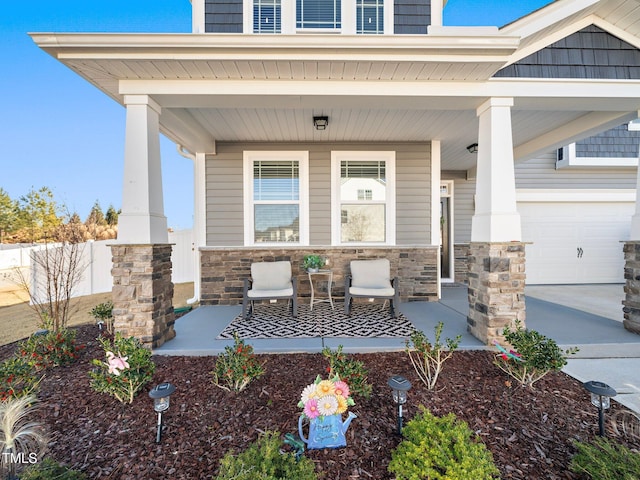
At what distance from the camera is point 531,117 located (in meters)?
4.28

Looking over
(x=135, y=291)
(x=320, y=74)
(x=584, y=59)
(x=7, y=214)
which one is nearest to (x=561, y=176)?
(x=584, y=59)

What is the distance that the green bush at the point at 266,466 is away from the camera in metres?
1.35

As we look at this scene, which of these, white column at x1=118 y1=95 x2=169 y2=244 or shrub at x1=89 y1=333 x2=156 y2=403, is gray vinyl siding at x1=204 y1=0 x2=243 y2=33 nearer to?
white column at x1=118 y1=95 x2=169 y2=244

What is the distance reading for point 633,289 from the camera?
3.59 meters

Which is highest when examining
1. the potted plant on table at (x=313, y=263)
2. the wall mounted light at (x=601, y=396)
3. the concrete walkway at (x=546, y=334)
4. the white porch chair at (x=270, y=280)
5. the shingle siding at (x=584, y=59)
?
the shingle siding at (x=584, y=59)

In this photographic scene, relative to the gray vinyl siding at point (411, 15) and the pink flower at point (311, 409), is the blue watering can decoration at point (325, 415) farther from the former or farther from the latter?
the gray vinyl siding at point (411, 15)

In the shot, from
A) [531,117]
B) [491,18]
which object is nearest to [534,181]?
[531,117]

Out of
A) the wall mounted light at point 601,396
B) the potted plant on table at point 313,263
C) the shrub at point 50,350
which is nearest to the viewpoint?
the wall mounted light at point 601,396

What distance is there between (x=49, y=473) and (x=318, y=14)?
557 centimetres

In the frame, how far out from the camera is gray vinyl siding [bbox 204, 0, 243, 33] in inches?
168

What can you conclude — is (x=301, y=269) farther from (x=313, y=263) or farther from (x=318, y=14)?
(x=318, y=14)

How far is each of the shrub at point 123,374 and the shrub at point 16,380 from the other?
50cm

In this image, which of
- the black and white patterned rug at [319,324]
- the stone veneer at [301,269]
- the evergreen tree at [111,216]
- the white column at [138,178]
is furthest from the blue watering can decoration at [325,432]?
the evergreen tree at [111,216]

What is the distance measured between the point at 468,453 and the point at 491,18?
9.28m
